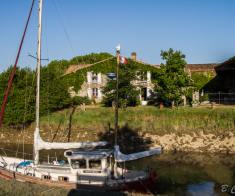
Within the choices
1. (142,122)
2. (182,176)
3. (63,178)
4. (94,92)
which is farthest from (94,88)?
(63,178)

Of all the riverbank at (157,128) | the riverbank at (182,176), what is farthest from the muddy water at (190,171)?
the riverbank at (157,128)

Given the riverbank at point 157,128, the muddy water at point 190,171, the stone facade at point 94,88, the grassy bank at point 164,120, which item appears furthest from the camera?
the stone facade at point 94,88

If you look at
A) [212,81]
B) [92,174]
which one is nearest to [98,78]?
[212,81]

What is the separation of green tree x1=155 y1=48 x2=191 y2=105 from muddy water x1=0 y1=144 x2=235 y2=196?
10.2 metres

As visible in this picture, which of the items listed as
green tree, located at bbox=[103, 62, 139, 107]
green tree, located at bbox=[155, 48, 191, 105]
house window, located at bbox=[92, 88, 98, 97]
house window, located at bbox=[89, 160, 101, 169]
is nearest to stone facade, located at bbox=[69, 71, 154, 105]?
house window, located at bbox=[92, 88, 98, 97]

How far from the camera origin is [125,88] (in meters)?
47.2

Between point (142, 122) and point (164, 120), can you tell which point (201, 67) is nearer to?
point (164, 120)

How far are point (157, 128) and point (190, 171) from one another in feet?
34.1

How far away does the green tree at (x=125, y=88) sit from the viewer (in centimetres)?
4681

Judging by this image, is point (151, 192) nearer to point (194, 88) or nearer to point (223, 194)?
point (223, 194)

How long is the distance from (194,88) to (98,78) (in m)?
15.2

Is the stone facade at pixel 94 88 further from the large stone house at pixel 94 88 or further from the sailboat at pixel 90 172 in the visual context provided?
the sailboat at pixel 90 172

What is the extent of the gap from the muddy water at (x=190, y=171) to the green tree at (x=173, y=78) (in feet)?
33.4

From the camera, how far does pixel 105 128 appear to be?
4119cm
